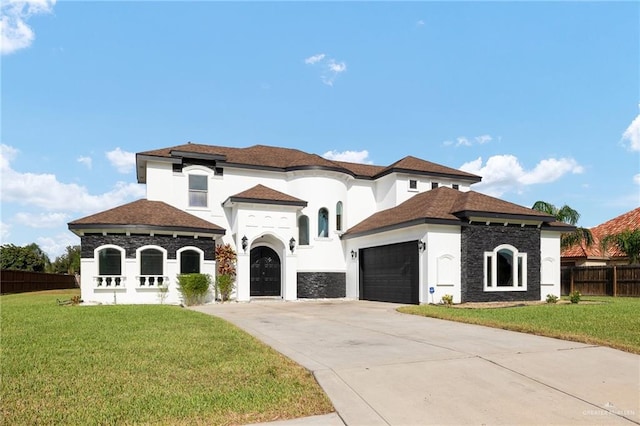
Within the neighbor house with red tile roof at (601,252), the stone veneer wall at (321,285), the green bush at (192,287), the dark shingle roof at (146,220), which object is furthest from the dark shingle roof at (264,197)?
the neighbor house with red tile roof at (601,252)

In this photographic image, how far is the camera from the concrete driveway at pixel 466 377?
5.32 m

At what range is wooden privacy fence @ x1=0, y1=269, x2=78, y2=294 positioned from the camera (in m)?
33.5

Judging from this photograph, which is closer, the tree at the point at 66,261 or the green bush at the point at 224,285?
the green bush at the point at 224,285

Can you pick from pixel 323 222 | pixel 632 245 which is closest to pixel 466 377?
pixel 323 222

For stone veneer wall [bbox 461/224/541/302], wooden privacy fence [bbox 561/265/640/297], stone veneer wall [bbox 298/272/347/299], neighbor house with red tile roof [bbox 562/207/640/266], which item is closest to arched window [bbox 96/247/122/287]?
stone veneer wall [bbox 298/272/347/299]

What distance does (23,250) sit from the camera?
173ft

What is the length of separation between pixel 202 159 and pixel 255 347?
56.3 feet

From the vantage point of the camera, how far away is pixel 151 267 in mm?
21188

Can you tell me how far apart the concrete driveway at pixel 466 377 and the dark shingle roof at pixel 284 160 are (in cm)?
1551

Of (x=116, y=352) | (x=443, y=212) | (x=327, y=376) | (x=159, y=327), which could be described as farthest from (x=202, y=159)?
(x=327, y=376)

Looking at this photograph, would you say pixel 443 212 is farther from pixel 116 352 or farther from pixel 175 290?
pixel 116 352

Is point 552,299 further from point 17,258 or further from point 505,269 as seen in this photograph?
point 17,258

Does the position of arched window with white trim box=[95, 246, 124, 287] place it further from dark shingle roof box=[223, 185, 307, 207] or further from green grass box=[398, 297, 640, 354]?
green grass box=[398, 297, 640, 354]

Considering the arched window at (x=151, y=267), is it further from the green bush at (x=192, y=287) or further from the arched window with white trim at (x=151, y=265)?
the green bush at (x=192, y=287)
